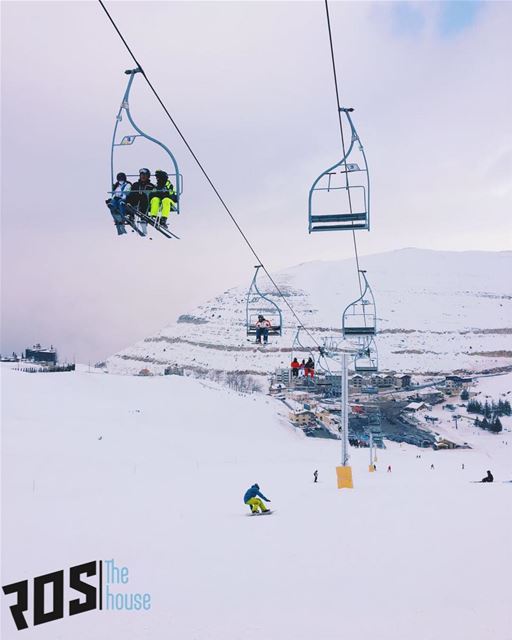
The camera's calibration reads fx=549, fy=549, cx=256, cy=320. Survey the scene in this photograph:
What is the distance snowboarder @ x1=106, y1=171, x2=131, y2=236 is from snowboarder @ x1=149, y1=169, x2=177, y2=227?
360mm

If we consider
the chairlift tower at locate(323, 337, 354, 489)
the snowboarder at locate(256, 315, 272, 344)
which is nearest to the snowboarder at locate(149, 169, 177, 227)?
the snowboarder at locate(256, 315, 272, 344)

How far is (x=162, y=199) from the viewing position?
24.1 feet

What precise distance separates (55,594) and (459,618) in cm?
509

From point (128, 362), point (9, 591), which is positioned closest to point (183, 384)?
point (9, 591)

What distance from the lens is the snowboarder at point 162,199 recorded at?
288 inches

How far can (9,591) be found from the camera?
25.9ft

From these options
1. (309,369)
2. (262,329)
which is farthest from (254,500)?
(309,369)

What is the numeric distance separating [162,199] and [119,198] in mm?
563

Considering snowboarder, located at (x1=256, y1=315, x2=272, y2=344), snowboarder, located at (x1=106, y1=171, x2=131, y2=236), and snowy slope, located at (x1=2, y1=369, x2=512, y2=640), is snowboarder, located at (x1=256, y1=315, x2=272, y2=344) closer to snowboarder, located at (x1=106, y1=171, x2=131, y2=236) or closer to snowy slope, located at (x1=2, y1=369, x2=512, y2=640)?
snowy slope, located at (x1=2, y1=369, x2=512, y2=640)

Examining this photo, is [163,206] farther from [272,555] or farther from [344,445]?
[344,445]

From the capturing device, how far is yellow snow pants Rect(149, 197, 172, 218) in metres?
7.31

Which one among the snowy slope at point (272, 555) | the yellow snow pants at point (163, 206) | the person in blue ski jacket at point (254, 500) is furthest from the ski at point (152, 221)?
the person in blue ski jacket at point (254, 500)

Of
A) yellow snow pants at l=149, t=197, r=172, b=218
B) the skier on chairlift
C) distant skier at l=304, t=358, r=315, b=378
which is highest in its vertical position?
the skier on chairlift

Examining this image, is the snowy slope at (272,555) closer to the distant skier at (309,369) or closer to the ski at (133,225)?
the distant skier at (309,369)
